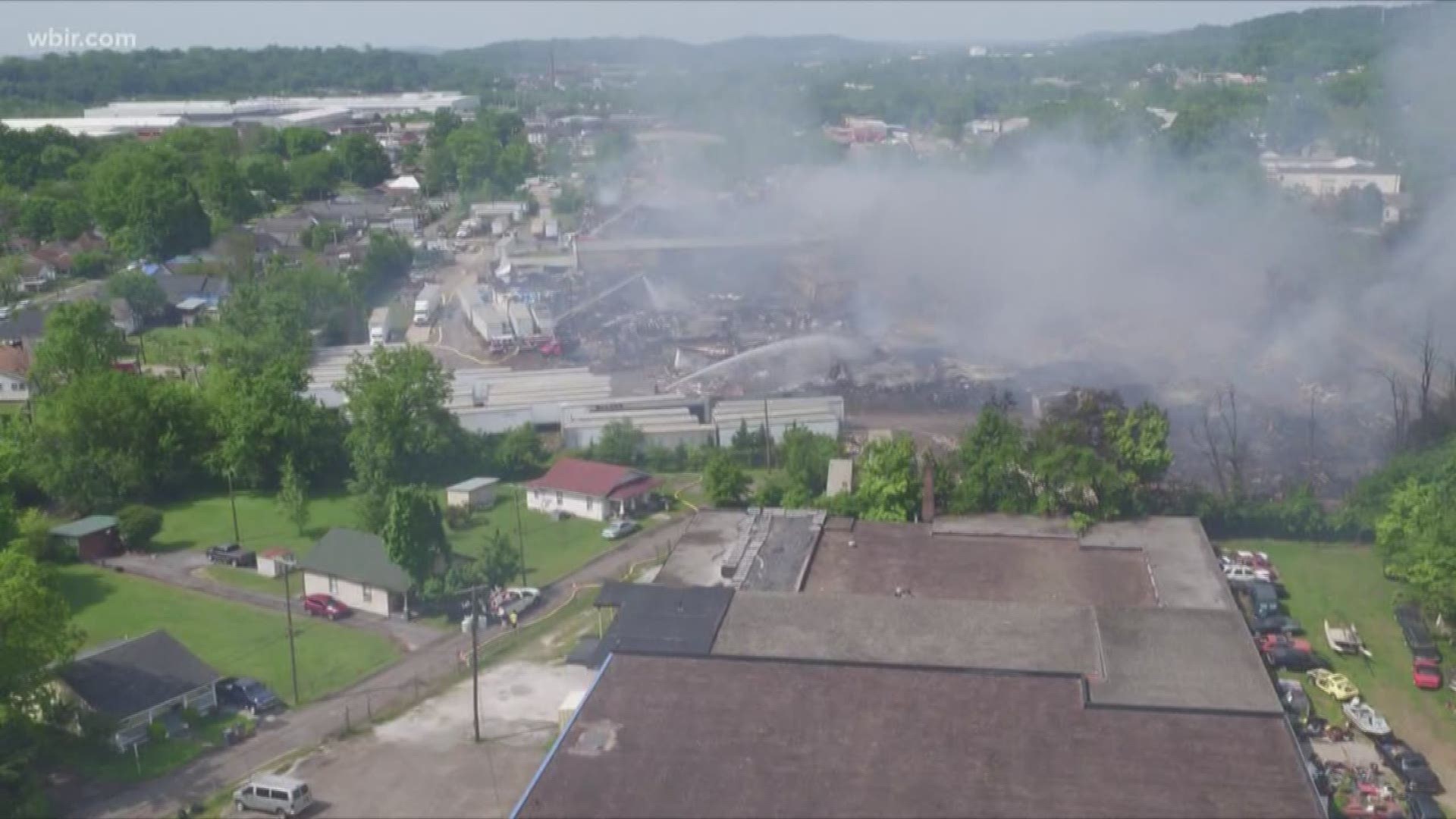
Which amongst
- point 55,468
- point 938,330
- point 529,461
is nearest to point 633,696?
point 529,461

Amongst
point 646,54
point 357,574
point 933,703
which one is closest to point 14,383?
point 357,574

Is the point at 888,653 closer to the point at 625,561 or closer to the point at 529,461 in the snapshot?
the point at 625,561

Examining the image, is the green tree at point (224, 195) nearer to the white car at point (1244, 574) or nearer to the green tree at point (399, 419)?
the green tree at point (399, 419)

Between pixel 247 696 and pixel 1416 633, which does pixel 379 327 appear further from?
pixel 1416 633

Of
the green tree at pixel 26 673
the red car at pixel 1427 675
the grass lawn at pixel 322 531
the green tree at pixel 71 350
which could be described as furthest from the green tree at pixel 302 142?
the red car at pixel 1427 675

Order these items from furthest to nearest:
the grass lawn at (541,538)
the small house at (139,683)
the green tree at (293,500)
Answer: the green tree at (293,500) < the grass lawn at (541,538) < the small house at (139,683)
